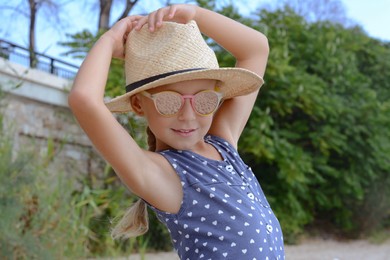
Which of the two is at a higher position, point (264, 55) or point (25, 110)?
point (264, 55)

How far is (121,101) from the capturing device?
1.81 meters

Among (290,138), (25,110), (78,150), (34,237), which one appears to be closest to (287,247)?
(290,138)

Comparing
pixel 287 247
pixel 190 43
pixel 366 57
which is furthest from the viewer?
pixel 366 57

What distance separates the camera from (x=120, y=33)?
178 cm

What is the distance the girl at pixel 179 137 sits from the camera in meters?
1.59

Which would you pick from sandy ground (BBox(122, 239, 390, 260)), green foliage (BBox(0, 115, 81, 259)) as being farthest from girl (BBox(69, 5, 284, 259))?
sandy ground (BBox(122, 239, 390, 260))

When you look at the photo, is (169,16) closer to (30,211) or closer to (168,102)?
(168,102)

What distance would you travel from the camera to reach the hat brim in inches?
65.7

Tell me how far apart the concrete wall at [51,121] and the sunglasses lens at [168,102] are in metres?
4.25

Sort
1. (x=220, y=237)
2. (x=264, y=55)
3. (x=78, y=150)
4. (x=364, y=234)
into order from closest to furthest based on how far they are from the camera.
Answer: (x=220, y=237) < (x=264, y=55) < (x=78, y=150) < (x=364, y=234)

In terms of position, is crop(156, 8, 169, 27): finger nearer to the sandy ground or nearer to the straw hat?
the straw hat

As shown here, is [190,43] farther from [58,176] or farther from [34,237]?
[58,176]

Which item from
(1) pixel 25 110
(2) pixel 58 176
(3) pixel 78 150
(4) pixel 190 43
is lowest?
(3) pixel 78 150

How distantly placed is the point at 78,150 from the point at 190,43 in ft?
17.1
